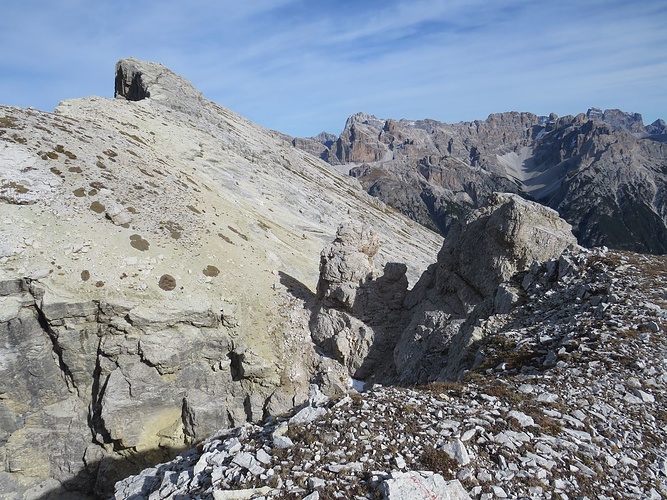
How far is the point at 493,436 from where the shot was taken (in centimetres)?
1138

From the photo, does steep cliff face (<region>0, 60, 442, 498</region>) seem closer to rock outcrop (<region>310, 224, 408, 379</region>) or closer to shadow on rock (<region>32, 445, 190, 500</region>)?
shadow on rock (<region>32, 445, 190, 500</region>)

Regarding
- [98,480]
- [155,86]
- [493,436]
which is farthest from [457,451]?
[155,86]

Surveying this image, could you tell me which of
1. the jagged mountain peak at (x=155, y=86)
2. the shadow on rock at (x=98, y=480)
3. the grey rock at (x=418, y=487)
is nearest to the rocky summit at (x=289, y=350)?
the grey rock at (x=418, y=487)

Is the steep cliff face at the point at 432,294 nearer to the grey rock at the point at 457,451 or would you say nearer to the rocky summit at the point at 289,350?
the rocky summit at the point at 289,350

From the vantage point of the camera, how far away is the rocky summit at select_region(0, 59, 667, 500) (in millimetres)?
10719

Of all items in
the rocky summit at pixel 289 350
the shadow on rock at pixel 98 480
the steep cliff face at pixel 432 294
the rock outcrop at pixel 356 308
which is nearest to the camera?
the rocky summit at pixel 289 350

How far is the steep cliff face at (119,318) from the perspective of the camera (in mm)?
33438

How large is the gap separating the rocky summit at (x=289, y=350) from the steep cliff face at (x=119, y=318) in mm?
179

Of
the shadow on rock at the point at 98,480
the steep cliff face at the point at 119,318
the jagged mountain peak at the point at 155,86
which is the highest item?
the jagged mountain peak at the point at 155,86

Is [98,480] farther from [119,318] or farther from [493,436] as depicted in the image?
[493,436]

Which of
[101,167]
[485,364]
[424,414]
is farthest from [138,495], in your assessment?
[101,167]

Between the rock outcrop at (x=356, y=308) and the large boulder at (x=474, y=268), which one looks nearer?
the large boulder at (x=474, y=268)

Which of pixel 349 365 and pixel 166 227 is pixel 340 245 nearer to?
pixel 349 365

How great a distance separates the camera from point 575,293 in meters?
22.0
